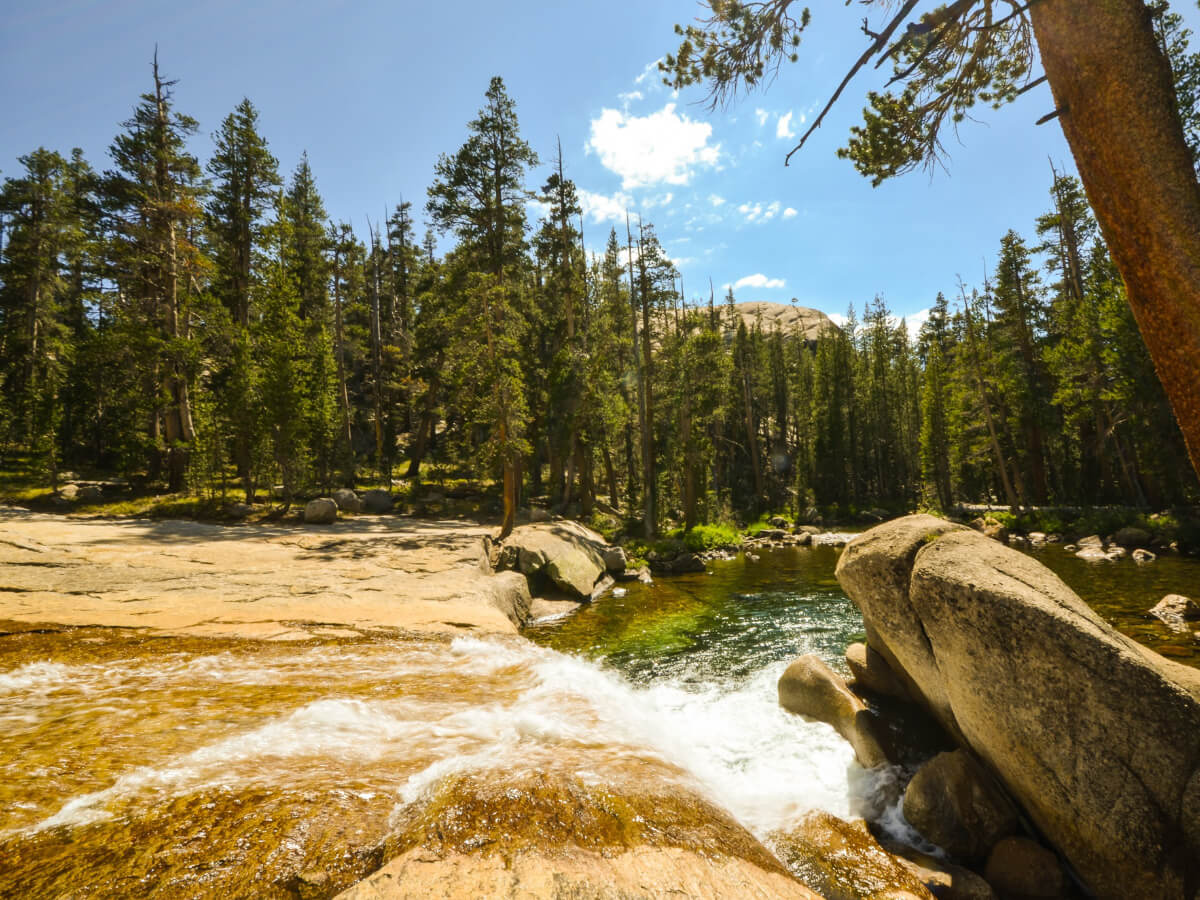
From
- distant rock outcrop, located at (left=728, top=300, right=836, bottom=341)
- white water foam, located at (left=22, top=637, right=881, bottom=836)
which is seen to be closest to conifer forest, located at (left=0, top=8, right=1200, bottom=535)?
white water foam, located at (left=22, top=637, right=881, bottom=836)

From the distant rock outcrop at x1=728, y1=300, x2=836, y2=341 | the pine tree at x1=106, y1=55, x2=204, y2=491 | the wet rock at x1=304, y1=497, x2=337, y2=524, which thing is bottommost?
the wet rock at x1=304, y1=497, x2=337, y2=524

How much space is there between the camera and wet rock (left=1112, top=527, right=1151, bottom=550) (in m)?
18.6

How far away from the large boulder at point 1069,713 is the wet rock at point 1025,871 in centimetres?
17

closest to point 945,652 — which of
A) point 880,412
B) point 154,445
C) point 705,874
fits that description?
point 705,874

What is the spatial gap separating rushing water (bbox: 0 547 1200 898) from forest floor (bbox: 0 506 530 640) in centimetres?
82

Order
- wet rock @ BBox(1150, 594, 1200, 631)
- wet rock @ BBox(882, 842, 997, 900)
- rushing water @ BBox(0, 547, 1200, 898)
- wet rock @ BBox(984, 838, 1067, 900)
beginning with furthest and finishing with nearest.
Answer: wet rock @ BBox(1150, 594, 1200, 631) < wet rock @ BBox(984, 838, 1067, 900) < wet rock @ BBox(882, 842, 997, 900) < rushing water @ BBox(0, 547, 1200, 898)

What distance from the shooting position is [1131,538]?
18969 millimetres

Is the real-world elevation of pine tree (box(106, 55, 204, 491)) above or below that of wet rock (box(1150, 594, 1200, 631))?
above

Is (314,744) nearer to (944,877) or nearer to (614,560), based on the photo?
(944,877)

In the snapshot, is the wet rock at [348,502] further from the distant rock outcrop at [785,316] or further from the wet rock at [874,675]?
the distant rock outcrop at [785,316]

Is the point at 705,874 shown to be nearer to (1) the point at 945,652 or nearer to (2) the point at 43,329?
(1) the point at 945,652

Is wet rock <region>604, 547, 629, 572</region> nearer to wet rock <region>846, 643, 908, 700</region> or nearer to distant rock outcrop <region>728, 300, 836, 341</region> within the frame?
wet rock <region>846, 643, 908, 700</region>

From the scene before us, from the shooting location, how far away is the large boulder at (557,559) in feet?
43.8

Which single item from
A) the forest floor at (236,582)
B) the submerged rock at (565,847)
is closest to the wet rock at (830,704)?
the submerged rock at (565,847)
